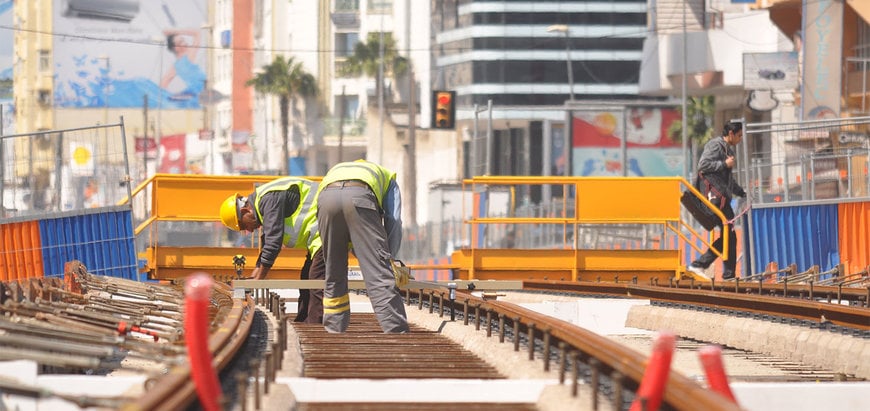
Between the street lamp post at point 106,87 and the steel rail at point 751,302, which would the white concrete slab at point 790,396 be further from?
the street lamp post at point 106,87

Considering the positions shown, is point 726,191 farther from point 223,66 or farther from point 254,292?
point 223,66


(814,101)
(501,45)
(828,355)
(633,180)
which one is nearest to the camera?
(828,355)

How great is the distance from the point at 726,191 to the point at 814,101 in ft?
89.3

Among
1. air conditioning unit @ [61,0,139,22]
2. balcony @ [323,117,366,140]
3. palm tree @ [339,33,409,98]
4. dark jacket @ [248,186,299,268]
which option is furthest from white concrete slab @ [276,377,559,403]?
air conditioning unit @ [61,0,139,22]

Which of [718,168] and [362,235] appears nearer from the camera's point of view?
[362,235]

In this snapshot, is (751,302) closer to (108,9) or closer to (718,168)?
(718,168)

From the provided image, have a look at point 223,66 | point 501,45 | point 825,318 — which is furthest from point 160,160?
point 825,318

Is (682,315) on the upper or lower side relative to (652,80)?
lower

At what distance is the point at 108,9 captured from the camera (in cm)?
15012

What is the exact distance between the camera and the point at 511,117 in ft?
378

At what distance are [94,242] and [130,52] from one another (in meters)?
134

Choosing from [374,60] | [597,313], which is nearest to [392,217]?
[597,313]

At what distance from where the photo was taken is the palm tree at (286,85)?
129 meters

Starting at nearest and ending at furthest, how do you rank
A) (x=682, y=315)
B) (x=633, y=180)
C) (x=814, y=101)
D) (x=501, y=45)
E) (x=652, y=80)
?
(x=682, y=315) → (x=633, y=180) → (x=814, y=101) → (x=652, y=80) → (x=501, y=45)
